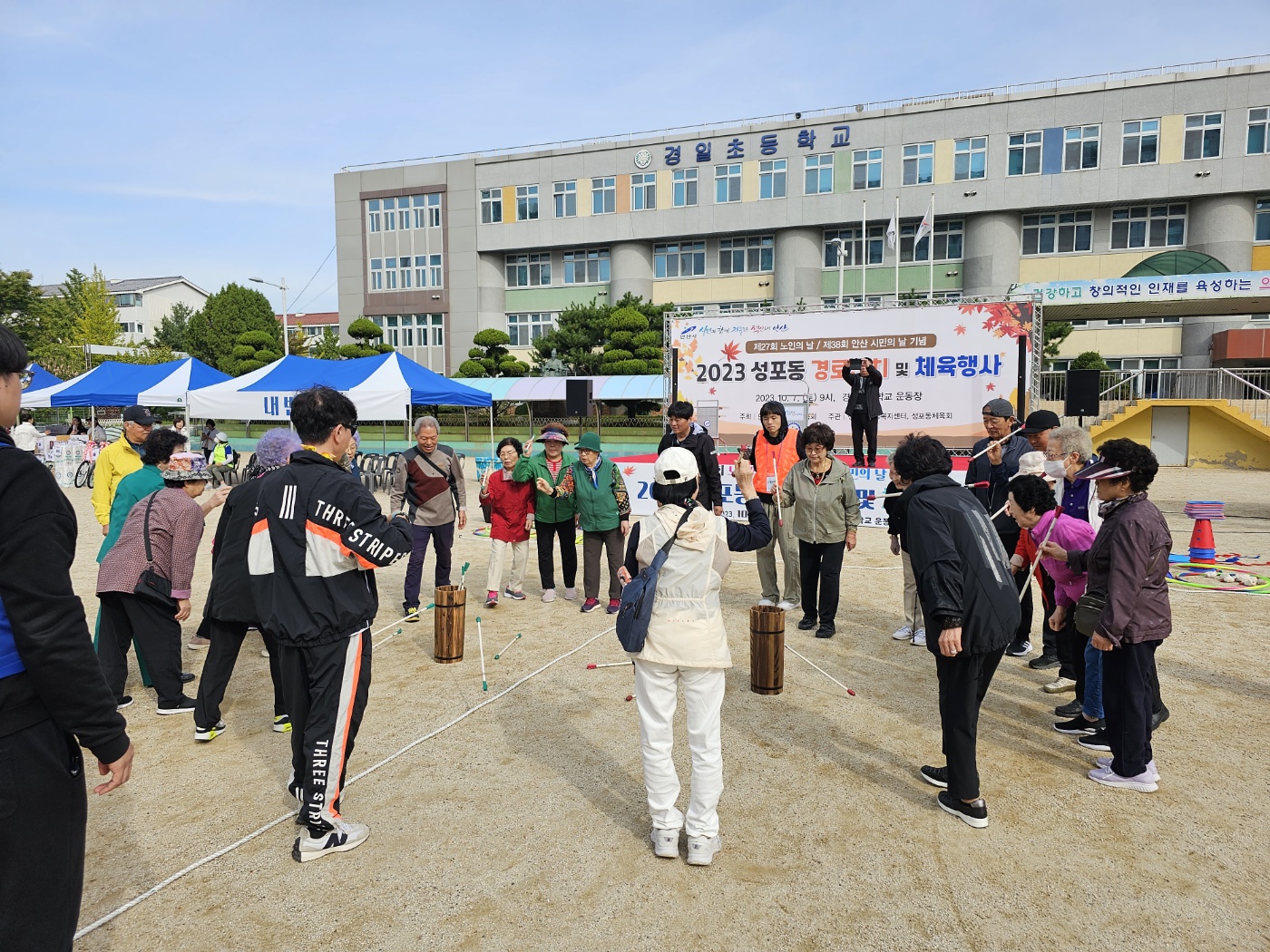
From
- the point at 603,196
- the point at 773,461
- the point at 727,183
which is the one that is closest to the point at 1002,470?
the point at 773,461

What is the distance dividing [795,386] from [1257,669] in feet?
28.1

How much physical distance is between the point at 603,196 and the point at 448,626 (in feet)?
125

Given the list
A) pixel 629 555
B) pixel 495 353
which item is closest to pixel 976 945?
pixel 629 555

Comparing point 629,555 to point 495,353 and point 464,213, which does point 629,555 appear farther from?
point 464,213

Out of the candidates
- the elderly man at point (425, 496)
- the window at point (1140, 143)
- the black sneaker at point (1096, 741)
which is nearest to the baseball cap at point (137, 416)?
the elderly man at point (425, 496)

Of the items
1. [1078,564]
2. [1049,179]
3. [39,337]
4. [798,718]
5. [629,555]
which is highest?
[1049,179]

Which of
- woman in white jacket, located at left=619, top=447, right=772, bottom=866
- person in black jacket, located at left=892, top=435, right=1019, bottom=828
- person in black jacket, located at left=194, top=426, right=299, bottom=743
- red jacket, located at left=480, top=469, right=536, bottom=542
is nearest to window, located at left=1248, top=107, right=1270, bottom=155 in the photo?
red jacket, located at left=480, top=469, right=536, bottom=542

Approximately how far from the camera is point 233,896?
3.25 metres

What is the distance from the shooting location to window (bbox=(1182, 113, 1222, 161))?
31.6 meters

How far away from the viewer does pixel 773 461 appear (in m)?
7.69

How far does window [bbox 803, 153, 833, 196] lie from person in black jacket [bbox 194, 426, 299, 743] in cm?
3642

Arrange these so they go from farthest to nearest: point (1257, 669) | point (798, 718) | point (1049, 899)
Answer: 1. point (1257, 669)
2. point (798, 718)
3. point (1049, 899)

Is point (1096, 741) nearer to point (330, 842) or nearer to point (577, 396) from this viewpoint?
point (330, 842)

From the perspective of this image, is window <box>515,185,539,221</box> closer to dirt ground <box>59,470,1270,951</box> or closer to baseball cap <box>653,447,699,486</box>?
dirt ground <box>59,470,1270,951</box>
